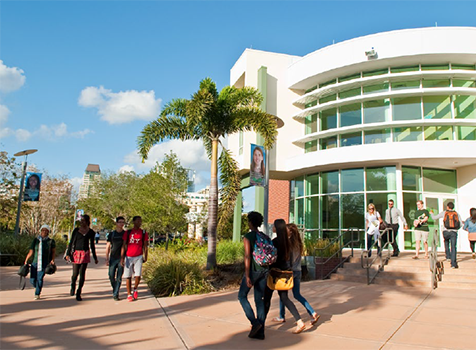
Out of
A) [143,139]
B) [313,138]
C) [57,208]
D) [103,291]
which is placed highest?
[313,138]

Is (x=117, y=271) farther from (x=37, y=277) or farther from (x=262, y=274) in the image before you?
(x=262, y=274)

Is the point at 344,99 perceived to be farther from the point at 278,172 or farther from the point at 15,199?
the point at 15,199

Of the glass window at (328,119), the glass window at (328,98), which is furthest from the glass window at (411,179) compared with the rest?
the glass window at (328,98)

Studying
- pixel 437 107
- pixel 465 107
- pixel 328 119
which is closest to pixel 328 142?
pixel 328 119

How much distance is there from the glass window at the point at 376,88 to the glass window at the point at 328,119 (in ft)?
5.67

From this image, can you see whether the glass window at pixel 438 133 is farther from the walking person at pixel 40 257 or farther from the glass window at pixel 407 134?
the walking person at pixel 40 257

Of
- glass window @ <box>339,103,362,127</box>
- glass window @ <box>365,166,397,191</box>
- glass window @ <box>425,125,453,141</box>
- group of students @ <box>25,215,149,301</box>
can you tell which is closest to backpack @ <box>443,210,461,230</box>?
glass window @ <box>365,166,397,191</box>

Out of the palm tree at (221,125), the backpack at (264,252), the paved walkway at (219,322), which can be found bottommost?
the paved walkway at (219,322)

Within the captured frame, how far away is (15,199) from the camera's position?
859 inches

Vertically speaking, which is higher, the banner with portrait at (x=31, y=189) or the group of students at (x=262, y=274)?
the banner with portrait at (x=31, y=189)

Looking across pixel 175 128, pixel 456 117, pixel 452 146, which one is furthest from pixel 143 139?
pixel 456 117

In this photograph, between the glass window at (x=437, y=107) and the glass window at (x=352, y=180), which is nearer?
the glass window at (x=437, y=107)

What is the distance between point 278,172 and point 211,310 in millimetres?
14167

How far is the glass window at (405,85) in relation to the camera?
17.4m
